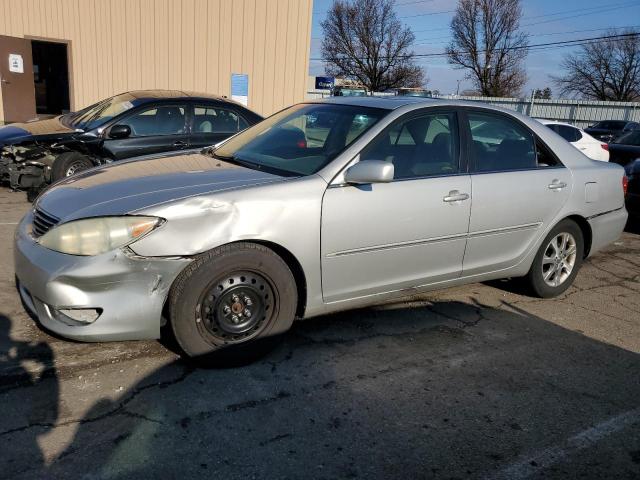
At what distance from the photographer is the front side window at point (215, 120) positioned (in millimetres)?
7824

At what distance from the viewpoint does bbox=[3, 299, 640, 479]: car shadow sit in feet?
8.45

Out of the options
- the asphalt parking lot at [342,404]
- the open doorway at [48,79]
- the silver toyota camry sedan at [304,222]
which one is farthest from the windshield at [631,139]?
the open doorway at [48,79]

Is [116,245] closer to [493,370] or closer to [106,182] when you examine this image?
[106,182]

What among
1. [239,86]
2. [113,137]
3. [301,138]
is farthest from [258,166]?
[239,86]

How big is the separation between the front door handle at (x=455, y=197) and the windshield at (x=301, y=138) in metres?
0.72

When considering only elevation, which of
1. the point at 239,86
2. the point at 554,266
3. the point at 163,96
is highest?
the point at 239,86

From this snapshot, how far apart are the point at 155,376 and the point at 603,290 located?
427cm

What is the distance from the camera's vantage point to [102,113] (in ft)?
26.4

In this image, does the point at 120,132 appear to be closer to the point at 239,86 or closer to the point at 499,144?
the point at 499,144

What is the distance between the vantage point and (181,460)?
2547 millimetres

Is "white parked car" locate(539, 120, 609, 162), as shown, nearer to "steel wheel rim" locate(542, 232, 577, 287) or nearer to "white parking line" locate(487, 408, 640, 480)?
"steel wheel rim" locate(542, 232, 577, 287)

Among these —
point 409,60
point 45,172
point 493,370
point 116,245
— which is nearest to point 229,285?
point 116,245

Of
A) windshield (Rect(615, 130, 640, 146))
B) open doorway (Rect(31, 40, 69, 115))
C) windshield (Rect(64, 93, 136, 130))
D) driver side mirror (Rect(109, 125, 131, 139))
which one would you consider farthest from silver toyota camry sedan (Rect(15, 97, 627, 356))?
open doorway (Rect(31, 40, 69, 115))

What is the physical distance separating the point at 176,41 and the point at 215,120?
22.6ft
